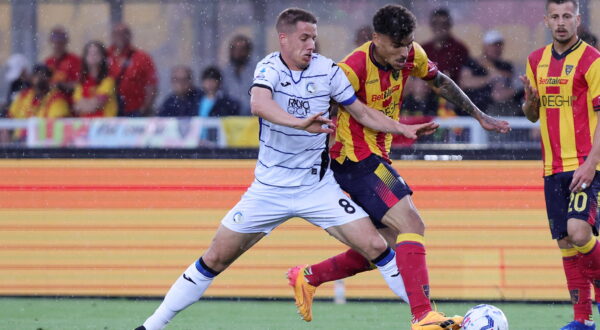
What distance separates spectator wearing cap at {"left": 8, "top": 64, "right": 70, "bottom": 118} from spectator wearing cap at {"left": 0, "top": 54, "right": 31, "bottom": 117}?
44mm

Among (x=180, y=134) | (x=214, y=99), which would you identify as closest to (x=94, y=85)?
(x=214, y=99)

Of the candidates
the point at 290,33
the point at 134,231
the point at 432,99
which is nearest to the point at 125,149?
the point at 134,231

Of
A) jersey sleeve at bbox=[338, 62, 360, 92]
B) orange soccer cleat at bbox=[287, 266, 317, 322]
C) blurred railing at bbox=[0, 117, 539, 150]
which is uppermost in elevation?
jersey sleeve at bbox=[338, 62, 360, 92]

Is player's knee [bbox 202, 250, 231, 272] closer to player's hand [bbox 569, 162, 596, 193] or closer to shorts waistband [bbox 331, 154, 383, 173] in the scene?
shorts waistband [bbox 331, 154, 383, 173]

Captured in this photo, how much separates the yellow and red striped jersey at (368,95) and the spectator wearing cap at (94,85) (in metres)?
4.04

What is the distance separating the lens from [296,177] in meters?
6.56

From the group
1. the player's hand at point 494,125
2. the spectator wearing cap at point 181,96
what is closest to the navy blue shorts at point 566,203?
the player's hand at point 494,125

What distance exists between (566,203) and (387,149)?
113cm

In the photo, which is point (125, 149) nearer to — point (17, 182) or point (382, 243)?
point (17, 182)

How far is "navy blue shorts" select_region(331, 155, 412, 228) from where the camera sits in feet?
21.7

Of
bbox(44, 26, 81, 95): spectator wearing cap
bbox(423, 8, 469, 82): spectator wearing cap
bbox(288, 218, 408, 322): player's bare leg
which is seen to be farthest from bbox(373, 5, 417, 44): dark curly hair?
bbox(44, 26, 81, 95): spectator wearing cap

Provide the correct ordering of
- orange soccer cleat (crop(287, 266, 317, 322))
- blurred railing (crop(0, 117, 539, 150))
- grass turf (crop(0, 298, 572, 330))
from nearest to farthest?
orange soccer cleat (crop(287, 266, 317, 322)), grass turf (crop(0, 298, 572, 330)), blurred railing (crop(0, 117, 539, 150))

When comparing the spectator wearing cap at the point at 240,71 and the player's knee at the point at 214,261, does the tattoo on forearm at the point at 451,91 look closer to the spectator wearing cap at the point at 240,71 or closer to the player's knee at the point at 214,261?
the player's knee at the point at 214,261

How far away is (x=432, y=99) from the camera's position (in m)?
9.98
